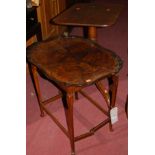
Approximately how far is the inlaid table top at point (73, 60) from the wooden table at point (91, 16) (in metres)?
0.13

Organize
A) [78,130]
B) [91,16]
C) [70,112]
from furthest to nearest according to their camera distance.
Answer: [78,130], [91,16], [70,112]

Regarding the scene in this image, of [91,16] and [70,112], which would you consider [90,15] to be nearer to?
[91,16]

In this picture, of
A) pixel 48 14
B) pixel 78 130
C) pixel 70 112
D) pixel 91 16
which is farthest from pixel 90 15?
pixel 48 14

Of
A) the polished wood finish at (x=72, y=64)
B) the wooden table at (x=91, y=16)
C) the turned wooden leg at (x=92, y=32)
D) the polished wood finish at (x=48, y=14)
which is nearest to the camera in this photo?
the polished wood finish at (x=72, y=64)

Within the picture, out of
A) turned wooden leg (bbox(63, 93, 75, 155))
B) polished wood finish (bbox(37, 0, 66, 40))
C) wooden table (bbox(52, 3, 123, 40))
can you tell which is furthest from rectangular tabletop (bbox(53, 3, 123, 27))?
polished wood finish (bbox(37, 0, 66, 40))

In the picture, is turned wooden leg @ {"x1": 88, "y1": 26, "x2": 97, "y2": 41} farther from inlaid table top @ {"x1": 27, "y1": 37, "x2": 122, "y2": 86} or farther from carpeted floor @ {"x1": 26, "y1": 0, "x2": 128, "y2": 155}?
carpeted floor @ {"x1": 26, "y1": 0, "x2": 128, "y2": 155}

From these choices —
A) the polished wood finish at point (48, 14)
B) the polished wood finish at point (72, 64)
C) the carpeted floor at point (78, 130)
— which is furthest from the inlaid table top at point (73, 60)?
the polished wood finish at point (48, 14)

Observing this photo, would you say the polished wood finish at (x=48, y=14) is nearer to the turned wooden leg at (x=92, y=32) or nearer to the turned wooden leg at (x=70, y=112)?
the turned wooden leg at (x=92, y=32)

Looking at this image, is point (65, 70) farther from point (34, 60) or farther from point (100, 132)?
point (100, 132)

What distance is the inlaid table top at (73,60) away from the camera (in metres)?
1.40

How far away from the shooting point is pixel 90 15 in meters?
1.77

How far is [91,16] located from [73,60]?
384 millimetres

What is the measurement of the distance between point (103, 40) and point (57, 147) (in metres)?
1.88
